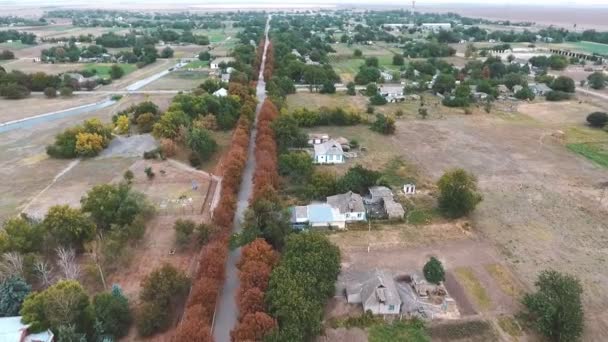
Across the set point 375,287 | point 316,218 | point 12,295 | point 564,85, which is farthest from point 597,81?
point 12,295

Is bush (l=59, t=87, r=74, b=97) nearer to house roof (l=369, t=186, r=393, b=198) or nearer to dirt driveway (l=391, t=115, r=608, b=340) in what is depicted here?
dirt driveway (l=391, t=115, r=608, b=340)

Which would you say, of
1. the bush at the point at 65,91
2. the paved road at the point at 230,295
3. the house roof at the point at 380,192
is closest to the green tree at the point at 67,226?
the paved road at the point at 230,295

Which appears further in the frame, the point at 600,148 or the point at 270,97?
the point at 270,97

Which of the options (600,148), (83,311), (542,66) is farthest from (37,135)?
(542,66)

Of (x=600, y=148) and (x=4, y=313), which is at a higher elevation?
(x=600, y=148)

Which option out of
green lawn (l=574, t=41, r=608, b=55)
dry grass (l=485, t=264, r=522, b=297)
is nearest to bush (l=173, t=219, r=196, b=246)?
dry grass (l=485, t=264, r=522, b=297)

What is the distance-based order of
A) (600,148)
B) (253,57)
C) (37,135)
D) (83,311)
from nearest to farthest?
(83,311), (600,148), (37,135), (253,57)

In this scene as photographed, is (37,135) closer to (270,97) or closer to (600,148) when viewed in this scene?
(270,97)
